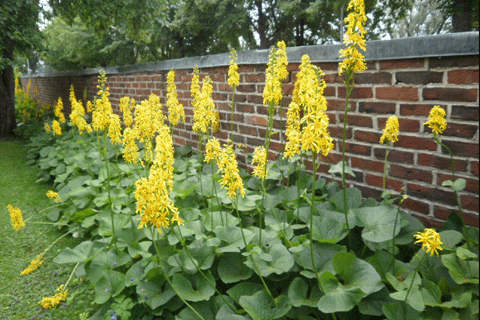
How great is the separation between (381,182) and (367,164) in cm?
16

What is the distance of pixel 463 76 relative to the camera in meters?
1.84

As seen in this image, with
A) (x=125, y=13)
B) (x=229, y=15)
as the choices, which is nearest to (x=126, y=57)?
(x=229, y=15)

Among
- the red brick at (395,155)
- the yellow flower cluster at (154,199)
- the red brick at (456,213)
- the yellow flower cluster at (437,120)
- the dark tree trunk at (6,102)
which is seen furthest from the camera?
the dark tree trunk at (6,102)

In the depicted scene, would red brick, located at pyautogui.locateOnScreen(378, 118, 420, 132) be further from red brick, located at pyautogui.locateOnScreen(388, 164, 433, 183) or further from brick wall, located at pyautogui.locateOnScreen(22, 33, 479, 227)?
red brick, located at pyautogui.locateOnScreen(388, 164, 433, 183)

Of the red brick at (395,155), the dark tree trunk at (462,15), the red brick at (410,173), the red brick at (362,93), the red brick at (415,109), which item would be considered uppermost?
the dark tree trunk at (462,15)

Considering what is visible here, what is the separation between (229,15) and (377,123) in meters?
16.9

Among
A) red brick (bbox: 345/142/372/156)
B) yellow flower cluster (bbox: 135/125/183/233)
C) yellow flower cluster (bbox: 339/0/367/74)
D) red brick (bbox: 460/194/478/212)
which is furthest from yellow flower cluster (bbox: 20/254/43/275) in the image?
red brick (bbox: 460/194/478/212)

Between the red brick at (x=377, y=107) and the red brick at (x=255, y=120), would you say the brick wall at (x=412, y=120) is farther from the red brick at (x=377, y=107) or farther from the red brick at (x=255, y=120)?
the red brick at (x=255, y=120)

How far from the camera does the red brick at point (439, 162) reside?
1936 mm

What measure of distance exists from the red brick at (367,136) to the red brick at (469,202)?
612 mm

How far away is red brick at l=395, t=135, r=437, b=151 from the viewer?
204 cm

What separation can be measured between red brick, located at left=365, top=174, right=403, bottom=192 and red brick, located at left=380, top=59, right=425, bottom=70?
0.72 metres

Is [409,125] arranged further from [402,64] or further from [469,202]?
[469,202]

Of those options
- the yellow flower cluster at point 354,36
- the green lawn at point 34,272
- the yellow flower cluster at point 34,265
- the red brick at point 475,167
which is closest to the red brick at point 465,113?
the red brick at point 475,167
